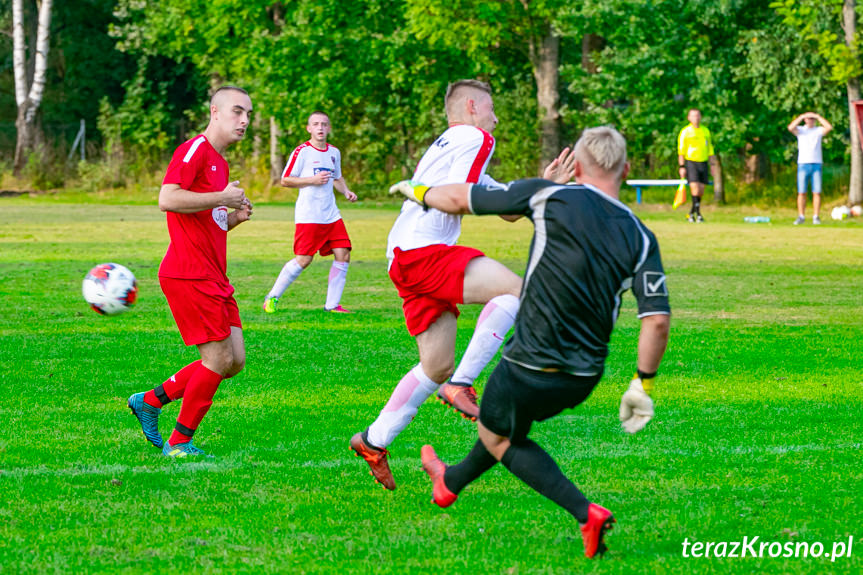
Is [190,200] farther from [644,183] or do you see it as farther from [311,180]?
[644,183]

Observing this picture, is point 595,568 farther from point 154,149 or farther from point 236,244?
point 154,149

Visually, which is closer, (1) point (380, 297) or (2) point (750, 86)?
(1) point (380, 297)

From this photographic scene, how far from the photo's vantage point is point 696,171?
2723 centimetres

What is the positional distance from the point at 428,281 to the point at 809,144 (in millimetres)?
21552

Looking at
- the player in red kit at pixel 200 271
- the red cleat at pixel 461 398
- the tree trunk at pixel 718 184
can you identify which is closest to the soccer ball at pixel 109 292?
the player in red kit at pixel 200 271

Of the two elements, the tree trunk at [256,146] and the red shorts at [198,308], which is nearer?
the red shorts at [198,308]

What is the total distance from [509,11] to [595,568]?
3461 cm

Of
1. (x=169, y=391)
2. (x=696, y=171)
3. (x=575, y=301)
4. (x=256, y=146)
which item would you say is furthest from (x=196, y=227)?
(x=256, y=146)

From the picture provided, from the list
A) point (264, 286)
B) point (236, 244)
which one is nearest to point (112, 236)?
point (236, 244)

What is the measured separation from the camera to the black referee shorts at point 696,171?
89.0 feet

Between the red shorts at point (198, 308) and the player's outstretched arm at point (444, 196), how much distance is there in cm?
173

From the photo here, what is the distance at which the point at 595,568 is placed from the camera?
4461 millimetres

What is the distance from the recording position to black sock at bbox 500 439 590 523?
15.2 feet

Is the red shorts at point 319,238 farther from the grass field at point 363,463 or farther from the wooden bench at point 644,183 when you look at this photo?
the wooden bench at point 644,183
